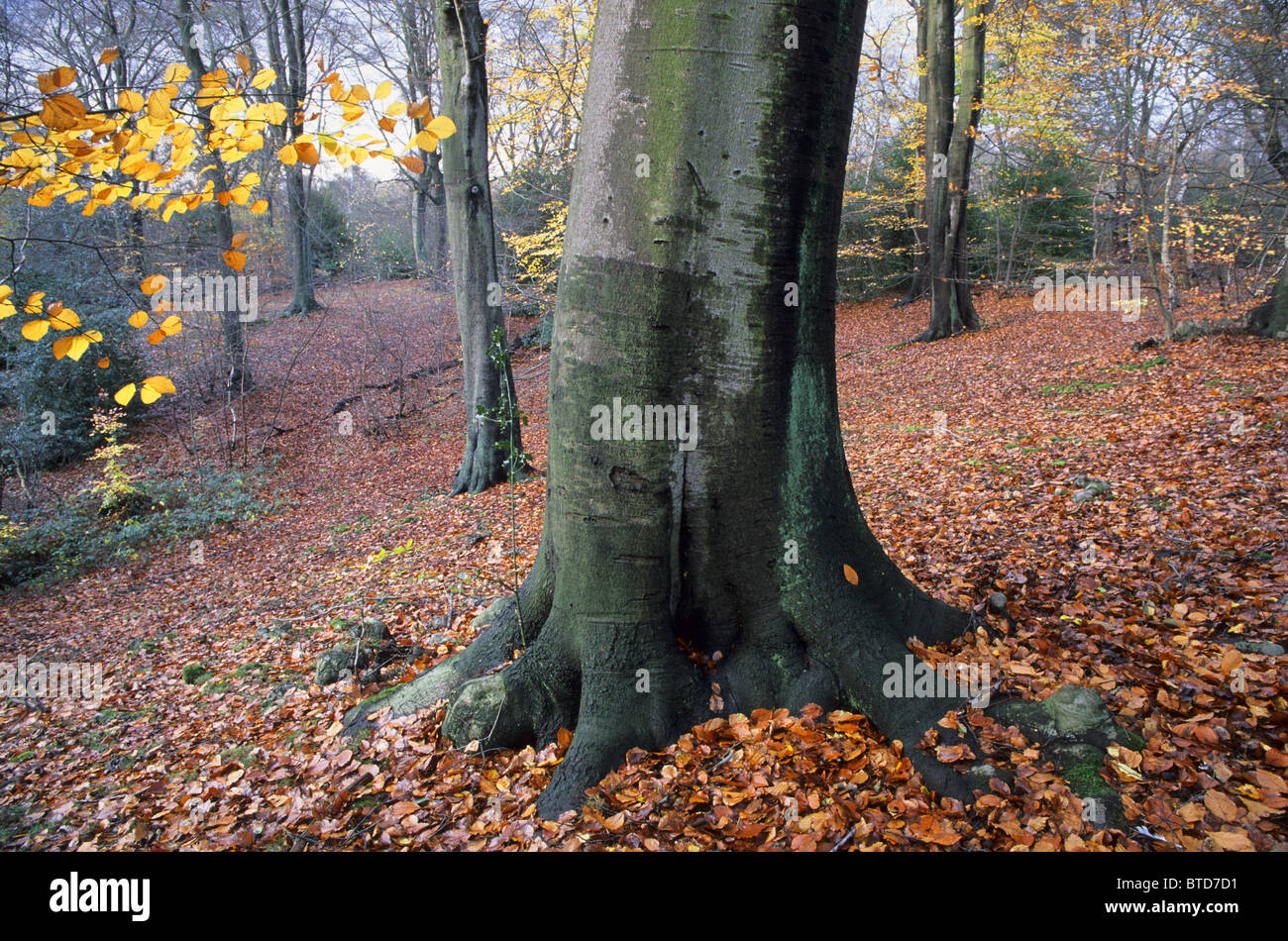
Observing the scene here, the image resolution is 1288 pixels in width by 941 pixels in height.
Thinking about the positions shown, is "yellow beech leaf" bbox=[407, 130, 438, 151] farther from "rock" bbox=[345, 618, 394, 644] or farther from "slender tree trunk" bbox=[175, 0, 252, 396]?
"slender tree trunk" bbox=[175, 0, 252, 396]

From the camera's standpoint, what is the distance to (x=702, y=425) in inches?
113

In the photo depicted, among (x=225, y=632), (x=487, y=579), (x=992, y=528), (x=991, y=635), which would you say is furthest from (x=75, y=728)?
(x=992, y=528)

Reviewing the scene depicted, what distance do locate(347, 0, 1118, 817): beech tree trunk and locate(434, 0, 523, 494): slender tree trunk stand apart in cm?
476

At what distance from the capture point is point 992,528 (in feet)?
16.2

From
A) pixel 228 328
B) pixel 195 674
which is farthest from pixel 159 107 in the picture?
pixel 228 328

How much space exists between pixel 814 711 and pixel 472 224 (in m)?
7.67

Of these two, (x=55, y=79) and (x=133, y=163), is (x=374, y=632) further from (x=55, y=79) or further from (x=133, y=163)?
(x=55, y=79)

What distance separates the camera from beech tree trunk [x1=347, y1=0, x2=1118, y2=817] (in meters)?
2.71

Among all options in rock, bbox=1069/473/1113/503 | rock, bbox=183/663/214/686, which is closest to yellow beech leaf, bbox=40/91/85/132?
rock, bbox=183/663/214/686

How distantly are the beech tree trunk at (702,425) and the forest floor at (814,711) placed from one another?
0.76 feet

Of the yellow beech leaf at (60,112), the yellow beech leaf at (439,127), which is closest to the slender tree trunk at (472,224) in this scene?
the yellow beech leaf at (439,127)

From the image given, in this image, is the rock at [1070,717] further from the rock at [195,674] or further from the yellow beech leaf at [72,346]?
the rock at [195,674]

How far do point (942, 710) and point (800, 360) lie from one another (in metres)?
1.62

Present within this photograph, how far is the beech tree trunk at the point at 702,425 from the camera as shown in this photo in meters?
2.71
